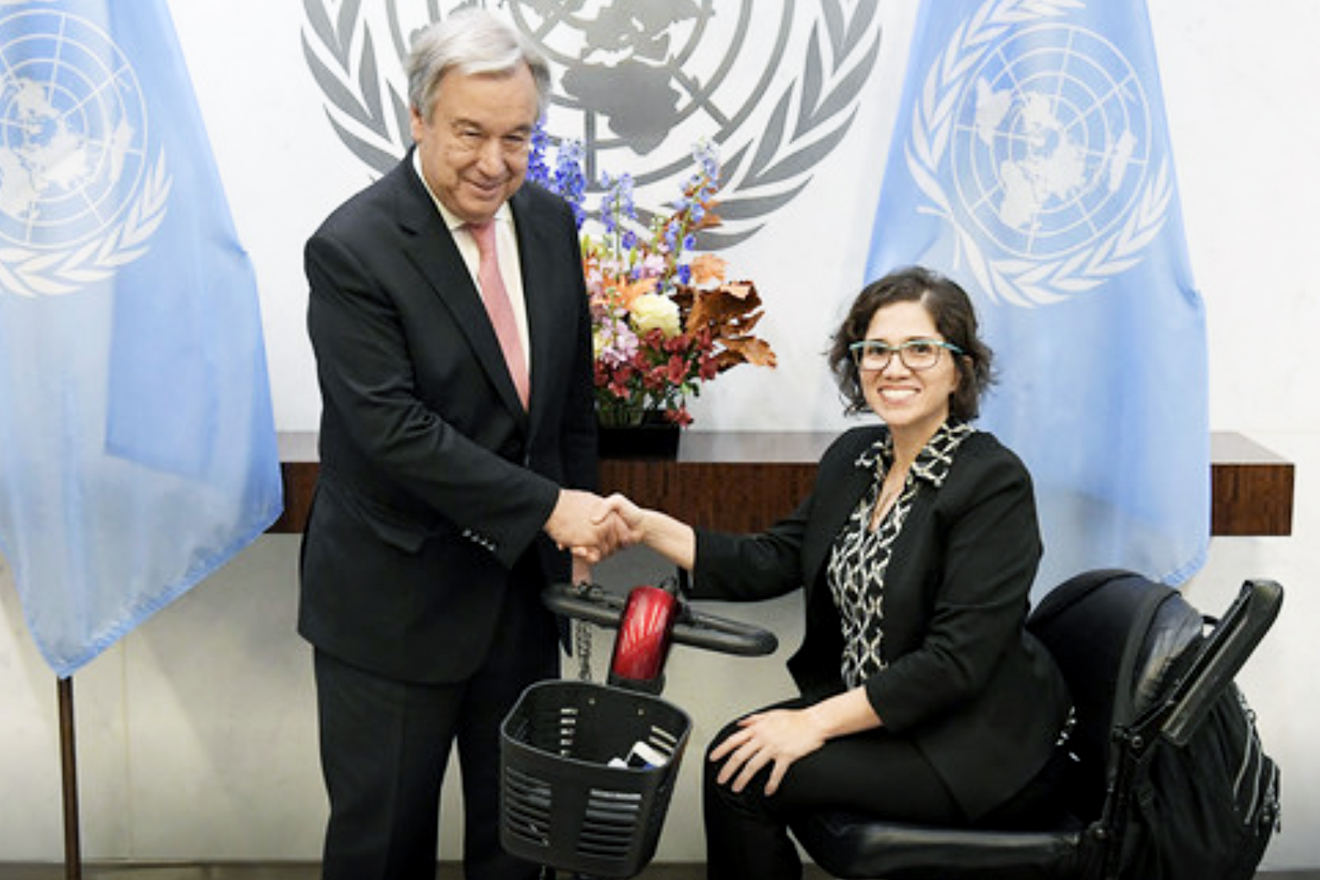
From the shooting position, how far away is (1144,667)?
7.79ft

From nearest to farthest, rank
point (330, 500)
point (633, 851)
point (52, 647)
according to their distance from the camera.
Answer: point (633, 851), point (330, 500), point (52, 647)

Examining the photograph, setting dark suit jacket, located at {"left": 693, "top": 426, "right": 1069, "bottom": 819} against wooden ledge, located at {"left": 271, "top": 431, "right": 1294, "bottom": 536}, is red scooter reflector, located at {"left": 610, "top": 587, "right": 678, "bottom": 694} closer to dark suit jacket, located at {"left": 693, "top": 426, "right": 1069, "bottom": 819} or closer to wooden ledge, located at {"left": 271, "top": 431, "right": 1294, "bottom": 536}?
dark suit jacket, located at {"left": 693, "top": 426, "right": 1069, "bottom": 819}

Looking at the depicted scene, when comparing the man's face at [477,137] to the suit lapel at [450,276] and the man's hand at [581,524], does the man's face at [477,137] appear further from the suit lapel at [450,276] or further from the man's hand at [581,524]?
the man's hand at [581,524]

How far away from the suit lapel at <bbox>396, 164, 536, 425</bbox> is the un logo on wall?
2.62 feet

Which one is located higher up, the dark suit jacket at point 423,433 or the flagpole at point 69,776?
the dark suit jacket at point 423,433

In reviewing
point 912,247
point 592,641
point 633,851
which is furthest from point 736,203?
point 633,851

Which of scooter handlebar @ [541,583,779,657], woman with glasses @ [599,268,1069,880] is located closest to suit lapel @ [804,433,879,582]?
woman with glasses @ [599,268,1069,880]

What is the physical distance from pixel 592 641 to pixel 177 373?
105 centimetres

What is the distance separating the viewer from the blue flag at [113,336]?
287 cm

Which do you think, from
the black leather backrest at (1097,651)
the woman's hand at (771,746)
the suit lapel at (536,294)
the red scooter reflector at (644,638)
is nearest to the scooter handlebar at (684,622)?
the red scooter reflector at (644,638)

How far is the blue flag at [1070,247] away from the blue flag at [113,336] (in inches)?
48.6

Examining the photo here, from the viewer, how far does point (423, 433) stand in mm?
2455

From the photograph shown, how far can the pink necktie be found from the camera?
2582 millimetres

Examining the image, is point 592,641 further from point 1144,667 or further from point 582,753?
point 1144,667
